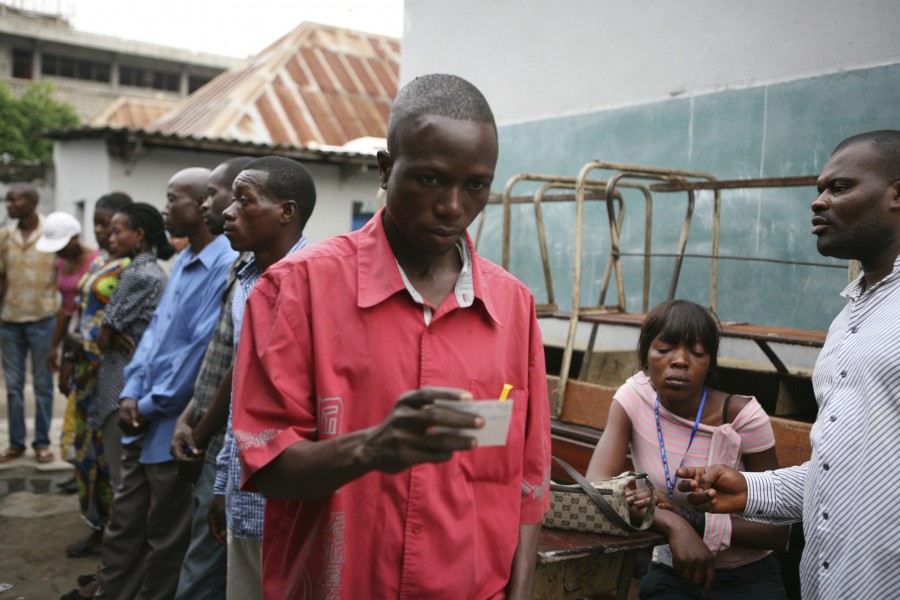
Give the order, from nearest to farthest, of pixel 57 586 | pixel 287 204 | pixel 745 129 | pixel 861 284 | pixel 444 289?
pixel 444 289
pixel 861 284
pixel 287 204
pixel 57 586
pixel 745 129

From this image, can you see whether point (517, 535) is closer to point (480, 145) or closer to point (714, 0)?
point (480, 145)

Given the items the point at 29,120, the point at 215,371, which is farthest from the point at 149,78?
the point at 215,371

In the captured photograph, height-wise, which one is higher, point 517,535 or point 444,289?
point 444,289

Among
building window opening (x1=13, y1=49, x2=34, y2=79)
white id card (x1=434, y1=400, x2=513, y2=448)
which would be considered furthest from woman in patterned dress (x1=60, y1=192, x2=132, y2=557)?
building window opening (x1=13, y1=49, x2=34, y2=79)

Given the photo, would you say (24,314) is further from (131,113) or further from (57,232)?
(131,113)

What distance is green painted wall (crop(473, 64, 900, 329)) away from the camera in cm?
438

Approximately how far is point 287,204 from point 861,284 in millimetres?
2027

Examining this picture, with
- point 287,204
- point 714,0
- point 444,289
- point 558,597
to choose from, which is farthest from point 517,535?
point 714,0

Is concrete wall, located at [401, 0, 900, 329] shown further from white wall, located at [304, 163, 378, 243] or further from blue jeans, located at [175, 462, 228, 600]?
white wall, located at [304, 163, 378, 243]

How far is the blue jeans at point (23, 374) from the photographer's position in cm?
681

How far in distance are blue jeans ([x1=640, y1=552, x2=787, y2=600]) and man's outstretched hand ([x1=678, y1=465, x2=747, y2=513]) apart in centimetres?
40

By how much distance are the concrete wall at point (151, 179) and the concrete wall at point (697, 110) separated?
5.46 meters

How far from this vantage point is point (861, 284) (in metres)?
2.21

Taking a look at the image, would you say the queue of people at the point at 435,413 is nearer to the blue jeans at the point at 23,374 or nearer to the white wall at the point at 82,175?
the blue jeans at the point at 23,374
